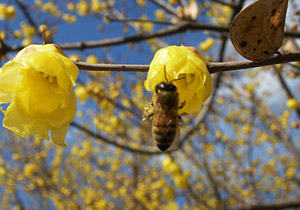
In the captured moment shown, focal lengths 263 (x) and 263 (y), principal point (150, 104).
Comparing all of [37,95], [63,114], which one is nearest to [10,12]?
[37,95]

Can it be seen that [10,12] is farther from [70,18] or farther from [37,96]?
[37,96]

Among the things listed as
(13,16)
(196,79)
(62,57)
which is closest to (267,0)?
(196,79)

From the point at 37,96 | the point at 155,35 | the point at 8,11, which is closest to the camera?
the point at 37,96

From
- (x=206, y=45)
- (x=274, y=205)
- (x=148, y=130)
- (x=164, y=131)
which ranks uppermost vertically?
(x=164, y=131)

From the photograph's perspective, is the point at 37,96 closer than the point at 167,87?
Yes

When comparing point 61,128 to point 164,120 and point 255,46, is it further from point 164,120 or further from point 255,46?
point 255,46

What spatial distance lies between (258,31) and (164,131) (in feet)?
1.66

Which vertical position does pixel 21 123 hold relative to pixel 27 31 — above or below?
above

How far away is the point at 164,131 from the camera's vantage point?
3.50 feet

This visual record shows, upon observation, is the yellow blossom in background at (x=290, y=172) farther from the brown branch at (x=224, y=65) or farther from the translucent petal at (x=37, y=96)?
the translucent petal at (x=37, y=96)

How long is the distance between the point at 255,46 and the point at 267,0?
15cm

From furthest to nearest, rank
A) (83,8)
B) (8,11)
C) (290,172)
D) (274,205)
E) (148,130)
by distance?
(290,172), (83,8), (8,11), (274,205), (148,130)

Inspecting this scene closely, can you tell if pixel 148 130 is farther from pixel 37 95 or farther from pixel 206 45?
pixel 206 45

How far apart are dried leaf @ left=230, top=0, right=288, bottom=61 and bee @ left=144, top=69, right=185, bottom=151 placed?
12.8 inches
